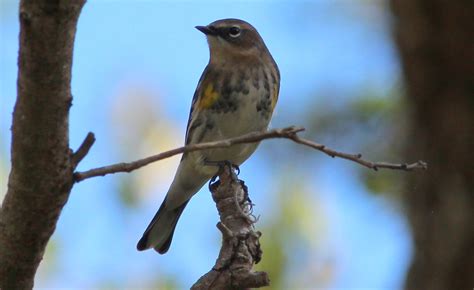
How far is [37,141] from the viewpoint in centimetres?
220

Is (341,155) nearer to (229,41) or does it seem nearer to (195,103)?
(195,103)

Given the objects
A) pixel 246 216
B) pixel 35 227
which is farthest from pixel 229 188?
pixel 35 227

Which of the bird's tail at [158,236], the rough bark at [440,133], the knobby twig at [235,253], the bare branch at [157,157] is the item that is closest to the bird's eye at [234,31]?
the rough bark at [440,133]

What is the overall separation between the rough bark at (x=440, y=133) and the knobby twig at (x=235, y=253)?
2481mm

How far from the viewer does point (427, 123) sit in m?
5.79

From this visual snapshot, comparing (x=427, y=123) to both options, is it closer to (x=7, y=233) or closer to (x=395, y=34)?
(x=395, y=34)

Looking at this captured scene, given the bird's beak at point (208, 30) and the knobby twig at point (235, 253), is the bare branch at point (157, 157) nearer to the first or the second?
the knobby twig at point (235, 253)

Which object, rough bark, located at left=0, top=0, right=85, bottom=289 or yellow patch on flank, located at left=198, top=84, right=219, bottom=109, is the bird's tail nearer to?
yellow patch on flank, located at left=198, top=84, right=219, bottom=109

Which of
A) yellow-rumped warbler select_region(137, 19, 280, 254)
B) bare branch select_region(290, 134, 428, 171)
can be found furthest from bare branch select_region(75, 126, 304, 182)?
yellow-rumped warbler select_region(137, 19, 280, 254)

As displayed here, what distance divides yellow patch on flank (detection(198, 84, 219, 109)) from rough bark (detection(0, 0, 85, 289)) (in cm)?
285

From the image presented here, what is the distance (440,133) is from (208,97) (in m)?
1.52

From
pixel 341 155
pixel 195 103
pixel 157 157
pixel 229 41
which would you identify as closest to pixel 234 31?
pixel 229 41

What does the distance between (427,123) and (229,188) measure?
8.58 ft

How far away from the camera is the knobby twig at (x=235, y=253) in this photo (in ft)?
8.87
